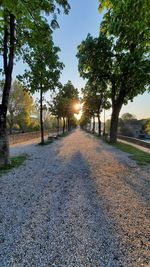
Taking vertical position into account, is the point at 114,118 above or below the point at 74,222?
above

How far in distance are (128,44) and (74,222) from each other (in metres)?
8.35

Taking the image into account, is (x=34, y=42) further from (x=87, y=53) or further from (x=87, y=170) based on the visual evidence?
(x=87, y=53)

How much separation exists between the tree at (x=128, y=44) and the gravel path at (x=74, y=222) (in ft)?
16.6

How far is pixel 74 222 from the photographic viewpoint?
10.3 feet

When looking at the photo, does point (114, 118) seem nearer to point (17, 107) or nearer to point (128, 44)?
point (128, 44)

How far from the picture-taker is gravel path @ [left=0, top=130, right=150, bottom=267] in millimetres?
2293

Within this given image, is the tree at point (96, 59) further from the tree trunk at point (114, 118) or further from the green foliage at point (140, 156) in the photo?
the green foliage at point (140, 156)

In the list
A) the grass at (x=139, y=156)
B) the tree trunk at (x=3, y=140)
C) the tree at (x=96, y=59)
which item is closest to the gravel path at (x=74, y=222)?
the tree trunk at (x=3, y=140)

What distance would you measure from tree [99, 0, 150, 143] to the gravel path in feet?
16.6

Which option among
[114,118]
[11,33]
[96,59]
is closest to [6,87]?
[11,33]

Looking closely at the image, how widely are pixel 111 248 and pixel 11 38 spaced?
790 centimetres

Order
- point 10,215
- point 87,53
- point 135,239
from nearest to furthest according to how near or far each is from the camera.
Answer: point 135,239
point 10,215
point 87,53

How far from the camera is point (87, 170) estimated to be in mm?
7020

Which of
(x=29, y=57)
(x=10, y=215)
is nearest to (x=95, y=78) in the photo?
(x=29, y=57)
